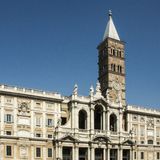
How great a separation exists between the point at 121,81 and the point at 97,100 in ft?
41.0

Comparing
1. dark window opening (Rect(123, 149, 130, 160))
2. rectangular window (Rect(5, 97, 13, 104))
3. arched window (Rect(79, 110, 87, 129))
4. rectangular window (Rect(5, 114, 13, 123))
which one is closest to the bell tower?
arched window (Rect(79, 110, 87, 129))

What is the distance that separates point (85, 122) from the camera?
2940 inches

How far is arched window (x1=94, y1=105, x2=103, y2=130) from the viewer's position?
7725cm

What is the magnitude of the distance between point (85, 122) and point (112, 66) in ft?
59.7

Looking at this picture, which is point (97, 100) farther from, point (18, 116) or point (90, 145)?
point (18, 116)

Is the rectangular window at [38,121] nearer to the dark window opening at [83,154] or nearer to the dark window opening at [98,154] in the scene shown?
the dark window opening at [83,154]

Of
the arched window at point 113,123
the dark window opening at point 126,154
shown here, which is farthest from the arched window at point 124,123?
the dark window opening at point 126,154

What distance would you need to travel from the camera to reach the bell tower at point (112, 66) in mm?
83306

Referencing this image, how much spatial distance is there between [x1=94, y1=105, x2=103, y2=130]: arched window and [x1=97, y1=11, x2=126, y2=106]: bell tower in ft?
14.4

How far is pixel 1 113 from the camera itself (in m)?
64.6

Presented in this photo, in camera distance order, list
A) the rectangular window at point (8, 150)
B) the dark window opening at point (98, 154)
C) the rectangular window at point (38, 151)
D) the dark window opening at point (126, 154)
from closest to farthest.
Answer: the rectangular window at point (8, 150)
the rectangular window at point (38, 151)
the dark window opening at point (98, 154)
the dark window opening at point (126, 154)

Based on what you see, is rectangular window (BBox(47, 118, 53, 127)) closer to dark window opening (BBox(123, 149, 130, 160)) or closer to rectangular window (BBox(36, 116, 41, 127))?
rectangular window (BBox(36, 116, 41, 127))

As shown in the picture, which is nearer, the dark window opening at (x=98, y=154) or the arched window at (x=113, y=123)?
the dark window opening at (x=98, y=154)

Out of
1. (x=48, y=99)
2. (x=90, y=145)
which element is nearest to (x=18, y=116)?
(x=48, y=99)
